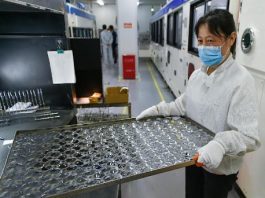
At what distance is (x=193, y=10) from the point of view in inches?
129

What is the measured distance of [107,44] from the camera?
30.5ft

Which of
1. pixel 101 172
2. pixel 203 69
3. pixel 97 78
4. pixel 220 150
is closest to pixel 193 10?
pixel 97 78

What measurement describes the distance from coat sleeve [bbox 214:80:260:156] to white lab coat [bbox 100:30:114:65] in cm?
878

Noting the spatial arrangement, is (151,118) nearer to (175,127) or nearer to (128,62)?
(175,127)

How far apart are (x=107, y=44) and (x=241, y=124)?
8.85 m

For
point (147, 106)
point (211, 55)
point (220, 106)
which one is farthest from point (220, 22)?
point (147, 106)

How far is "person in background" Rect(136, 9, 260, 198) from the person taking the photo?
93 centimetres

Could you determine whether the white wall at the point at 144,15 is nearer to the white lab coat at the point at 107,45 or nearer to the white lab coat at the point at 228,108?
the white lab coat at the point at 107,45

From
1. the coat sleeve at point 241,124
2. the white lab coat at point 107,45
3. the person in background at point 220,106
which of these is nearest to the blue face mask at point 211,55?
the person in background at point 220,106

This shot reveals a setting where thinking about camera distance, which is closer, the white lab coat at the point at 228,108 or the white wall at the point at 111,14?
the white lab coat at the point at 228,108

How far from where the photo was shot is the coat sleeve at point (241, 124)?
93 cm

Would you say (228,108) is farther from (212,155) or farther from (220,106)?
(212,155)

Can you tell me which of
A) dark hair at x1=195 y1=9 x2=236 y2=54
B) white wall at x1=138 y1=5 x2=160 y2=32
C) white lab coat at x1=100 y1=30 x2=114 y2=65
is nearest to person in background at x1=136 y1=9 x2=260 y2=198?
dark hair at x1=195 y1=9 x2=236 y2=54

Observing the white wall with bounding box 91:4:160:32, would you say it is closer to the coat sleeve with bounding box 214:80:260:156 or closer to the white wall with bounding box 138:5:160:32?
the white wall with bounding box 138:5:160:32
